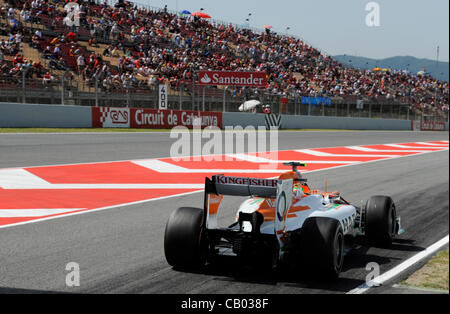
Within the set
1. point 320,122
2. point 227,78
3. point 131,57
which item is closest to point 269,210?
point 131,57

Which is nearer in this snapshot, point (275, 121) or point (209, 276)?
point (209, 276)

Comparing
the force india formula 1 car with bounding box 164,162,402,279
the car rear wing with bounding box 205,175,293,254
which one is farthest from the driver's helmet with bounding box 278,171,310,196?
the car rear wing with bounding box 205,175,293,254

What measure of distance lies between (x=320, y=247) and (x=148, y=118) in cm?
1994

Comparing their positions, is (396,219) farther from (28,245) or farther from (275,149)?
(275,149)

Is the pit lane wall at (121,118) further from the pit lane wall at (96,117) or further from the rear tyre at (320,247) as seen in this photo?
the rear tyre at (320,247)

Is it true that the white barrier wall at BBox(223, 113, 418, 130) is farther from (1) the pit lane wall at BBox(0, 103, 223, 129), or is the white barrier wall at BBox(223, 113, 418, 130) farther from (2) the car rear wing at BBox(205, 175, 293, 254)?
(2) the car rear wing at BBox(205, 175, 293, 254)

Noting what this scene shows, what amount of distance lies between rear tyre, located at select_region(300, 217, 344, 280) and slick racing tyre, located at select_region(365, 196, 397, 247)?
4.70 feet

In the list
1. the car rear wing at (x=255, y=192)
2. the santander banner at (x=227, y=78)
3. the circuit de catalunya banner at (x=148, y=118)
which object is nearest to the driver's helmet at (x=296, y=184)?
the car rear wing at (x=255, y=192)

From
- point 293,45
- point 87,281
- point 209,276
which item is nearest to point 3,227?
point 87,281

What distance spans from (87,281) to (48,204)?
11.8 feet

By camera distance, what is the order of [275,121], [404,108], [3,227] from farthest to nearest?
[404,108]
[275,121]
[3,227]

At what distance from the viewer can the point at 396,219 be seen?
6.50 metres

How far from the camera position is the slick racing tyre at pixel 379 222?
6121mm

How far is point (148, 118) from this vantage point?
947 inches
